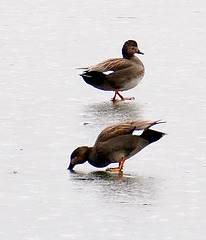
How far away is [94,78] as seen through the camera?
40.6ft

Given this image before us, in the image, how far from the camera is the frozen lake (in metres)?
6.54

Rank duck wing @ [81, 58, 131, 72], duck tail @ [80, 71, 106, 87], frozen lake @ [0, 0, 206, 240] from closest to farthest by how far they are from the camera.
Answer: frozen lake @ [0, 0, 206, 240] → duck tail @ [80, 71, 106, 87] → duck wing @ [81, 58, 131, 72]

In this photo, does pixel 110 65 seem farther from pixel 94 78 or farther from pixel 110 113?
pixel 110 113

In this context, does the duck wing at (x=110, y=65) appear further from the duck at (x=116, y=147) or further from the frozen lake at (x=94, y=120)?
the duck at (x=116, y=147)

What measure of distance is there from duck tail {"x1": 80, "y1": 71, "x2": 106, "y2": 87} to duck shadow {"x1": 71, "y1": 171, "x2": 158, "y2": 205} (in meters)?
4.30

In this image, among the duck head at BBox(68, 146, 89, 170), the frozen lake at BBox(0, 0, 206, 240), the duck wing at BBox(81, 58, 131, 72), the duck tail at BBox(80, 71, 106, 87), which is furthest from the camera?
the duck wing at BBox(81, 58, 131, 72)

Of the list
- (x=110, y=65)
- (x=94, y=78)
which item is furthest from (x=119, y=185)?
(x=110, y=65)

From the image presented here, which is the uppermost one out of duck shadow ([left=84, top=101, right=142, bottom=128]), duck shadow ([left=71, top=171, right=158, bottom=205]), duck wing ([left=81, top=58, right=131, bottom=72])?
duck shadow ([left=71, top=171, right=158, bottom=205])

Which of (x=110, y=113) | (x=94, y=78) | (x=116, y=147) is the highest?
(x=116, y=147)

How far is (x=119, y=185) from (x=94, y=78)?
16.2ft

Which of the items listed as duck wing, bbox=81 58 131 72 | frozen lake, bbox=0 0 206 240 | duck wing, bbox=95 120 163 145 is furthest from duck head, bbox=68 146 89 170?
duck wing, bbox=81 58 131 72

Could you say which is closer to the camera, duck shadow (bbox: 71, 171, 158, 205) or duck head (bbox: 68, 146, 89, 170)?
duck shadow (bbox: 71, 171, 158, 205)

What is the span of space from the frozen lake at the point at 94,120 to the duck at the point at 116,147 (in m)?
0.13

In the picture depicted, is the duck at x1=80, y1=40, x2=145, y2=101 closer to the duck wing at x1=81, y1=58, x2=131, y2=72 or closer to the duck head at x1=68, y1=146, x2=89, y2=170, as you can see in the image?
the duck wing at x1=81, y1=58, x2=131, y2=72
